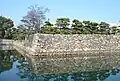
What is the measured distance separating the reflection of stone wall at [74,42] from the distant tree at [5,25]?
2365cm

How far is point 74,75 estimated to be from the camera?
10500 mm

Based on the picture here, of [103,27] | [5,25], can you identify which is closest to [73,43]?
[103,27]

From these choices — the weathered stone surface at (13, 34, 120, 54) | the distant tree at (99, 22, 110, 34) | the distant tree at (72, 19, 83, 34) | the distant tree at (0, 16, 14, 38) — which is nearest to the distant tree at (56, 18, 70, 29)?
the distant tree at (72, 19, 83, 34)

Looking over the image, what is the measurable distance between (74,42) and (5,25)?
2428 cm

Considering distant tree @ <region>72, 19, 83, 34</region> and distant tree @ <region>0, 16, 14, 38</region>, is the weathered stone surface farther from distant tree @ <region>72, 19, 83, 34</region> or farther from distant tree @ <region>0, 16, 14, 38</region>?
distant tree @ <region>0, 16, 14, 38</region>

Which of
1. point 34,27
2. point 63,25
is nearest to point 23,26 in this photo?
point 34,27

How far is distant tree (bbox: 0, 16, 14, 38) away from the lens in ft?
136

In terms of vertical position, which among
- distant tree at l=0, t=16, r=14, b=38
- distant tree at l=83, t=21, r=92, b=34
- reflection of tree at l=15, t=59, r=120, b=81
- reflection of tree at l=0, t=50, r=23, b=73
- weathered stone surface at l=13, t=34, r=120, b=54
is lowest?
reflection of tree at l=15, t=59, r=120, b=81

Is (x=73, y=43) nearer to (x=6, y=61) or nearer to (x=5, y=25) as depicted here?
(x=6, y=61)

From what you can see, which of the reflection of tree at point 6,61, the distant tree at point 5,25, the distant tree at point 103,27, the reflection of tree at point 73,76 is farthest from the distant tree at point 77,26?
the distant tree at point 5,25

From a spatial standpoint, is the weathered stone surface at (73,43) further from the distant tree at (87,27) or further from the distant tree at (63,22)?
the distant tree at (63,22)

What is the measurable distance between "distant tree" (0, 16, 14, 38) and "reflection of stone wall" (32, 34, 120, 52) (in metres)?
23.6

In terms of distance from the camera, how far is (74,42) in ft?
64.4

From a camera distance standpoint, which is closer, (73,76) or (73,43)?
(73,76)
